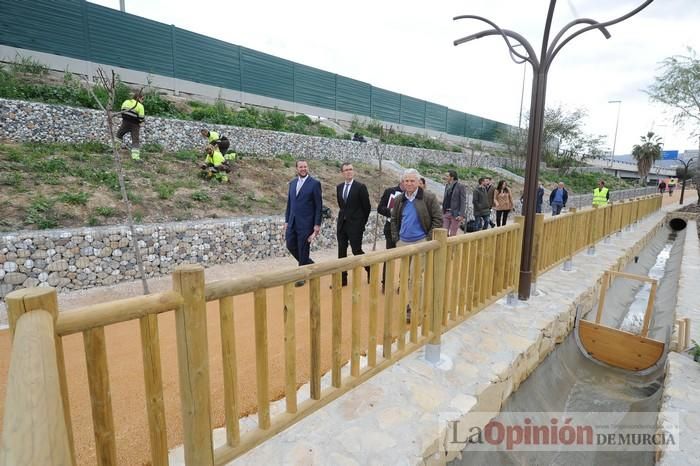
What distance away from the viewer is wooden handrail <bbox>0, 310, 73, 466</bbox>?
77 cm

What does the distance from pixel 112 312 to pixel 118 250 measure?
522 centimetres

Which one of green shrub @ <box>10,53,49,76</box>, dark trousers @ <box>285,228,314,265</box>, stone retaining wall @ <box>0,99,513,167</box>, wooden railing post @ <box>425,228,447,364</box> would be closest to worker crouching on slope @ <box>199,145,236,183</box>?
stone retaining wall @ <box>0,99,513,167</box>

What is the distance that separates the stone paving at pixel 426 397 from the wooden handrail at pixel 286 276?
103cm

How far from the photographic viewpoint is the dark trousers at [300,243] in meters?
4.96

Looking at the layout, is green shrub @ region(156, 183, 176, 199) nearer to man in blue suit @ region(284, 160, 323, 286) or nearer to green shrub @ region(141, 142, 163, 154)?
green shrub @ region(141, 142, 163, 154)

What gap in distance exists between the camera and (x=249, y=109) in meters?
16.7

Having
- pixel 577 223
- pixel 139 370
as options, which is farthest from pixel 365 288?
pixel 577 223

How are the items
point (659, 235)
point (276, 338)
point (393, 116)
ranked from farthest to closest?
point (393, 116)
point (659, 235)
point (276, 338)

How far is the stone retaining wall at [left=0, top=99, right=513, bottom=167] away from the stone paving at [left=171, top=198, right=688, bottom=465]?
10.2 metres

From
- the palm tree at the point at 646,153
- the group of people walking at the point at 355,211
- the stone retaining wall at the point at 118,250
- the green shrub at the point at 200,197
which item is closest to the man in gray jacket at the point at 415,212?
the group of people walking at the point at 355,211

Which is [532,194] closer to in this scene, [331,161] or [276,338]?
[276,338]

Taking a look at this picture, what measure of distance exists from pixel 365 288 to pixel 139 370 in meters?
3.18

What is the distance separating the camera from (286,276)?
6.55 feet

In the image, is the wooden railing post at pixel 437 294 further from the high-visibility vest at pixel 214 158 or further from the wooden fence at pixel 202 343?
the high-visibility vest at pixel 214 158
